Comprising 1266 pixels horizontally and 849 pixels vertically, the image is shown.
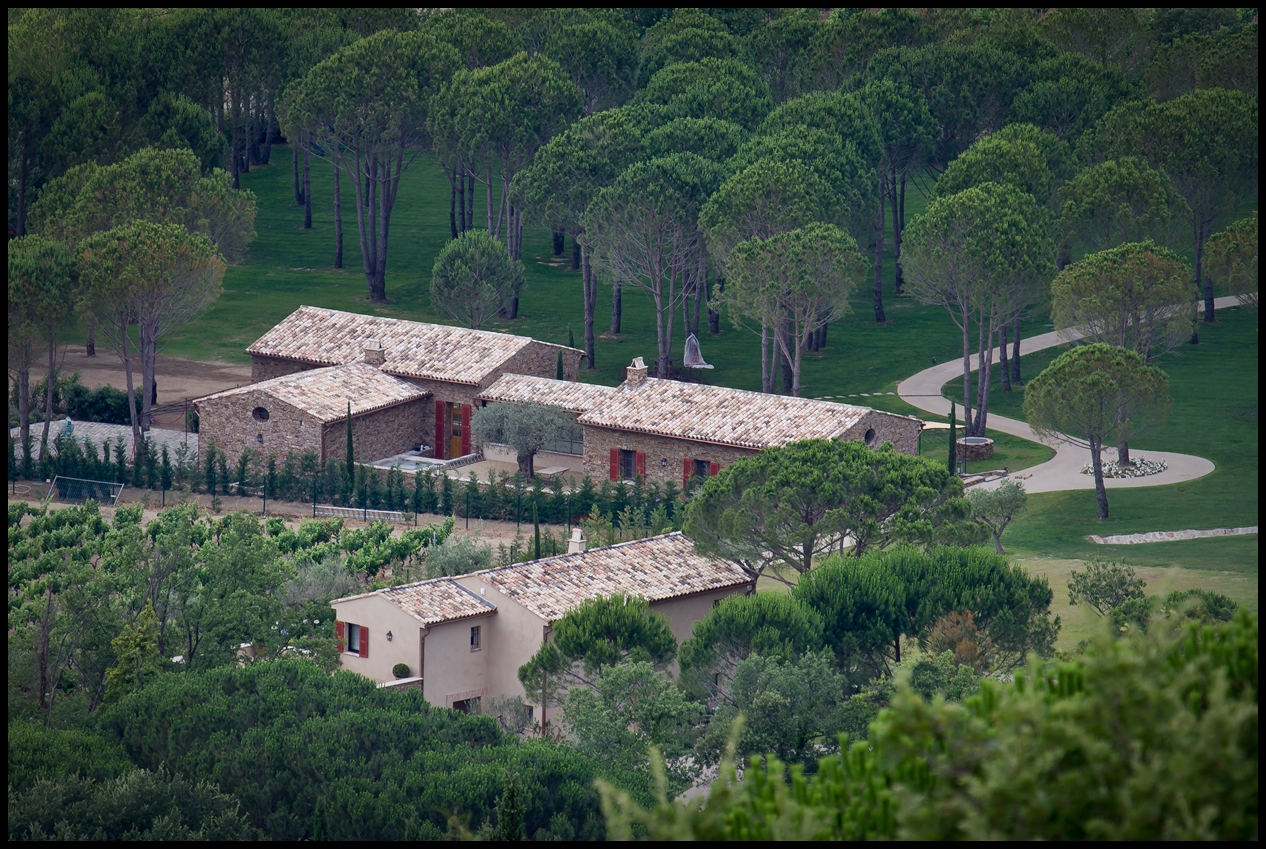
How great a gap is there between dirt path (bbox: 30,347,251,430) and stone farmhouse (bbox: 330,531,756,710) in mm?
30452

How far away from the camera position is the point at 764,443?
52.8m

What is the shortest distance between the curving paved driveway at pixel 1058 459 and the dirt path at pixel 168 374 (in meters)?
27.7

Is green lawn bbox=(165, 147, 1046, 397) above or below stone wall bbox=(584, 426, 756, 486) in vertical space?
above

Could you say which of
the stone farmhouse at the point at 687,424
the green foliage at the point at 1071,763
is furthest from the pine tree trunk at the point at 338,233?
the green foliage at the point at 1071,763

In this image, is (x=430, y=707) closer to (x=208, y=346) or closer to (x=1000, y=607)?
(x=1000, y=607)

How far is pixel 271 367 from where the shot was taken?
6475 cm

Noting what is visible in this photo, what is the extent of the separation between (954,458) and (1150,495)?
637 centimetres

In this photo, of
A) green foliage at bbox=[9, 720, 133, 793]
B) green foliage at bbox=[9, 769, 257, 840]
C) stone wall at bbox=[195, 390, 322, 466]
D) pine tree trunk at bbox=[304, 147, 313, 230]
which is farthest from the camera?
pine tree trunk at bbox=[304, 147, 313, 230]

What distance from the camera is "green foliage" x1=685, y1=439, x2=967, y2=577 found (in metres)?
41.7

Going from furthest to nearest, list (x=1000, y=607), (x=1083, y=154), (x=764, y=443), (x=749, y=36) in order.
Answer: (x=749, y=36), (x=1083, y=154), (x=764, y=443), (x=1000, y=607)

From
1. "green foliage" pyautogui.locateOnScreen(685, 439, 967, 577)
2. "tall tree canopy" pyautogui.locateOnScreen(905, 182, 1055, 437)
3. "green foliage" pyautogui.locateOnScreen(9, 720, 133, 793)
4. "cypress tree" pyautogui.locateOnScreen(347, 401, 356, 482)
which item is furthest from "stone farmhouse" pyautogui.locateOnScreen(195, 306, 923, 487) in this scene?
"green foliage" pyautogui.locateOnScreen(9, 720, 133, 793)

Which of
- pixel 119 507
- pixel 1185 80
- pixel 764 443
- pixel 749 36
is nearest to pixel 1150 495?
pixel 764 443

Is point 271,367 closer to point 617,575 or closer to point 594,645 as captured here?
point 617,575

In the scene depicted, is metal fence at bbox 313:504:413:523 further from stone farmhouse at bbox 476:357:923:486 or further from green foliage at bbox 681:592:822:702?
green foliage at bbox 681:592:822:702
